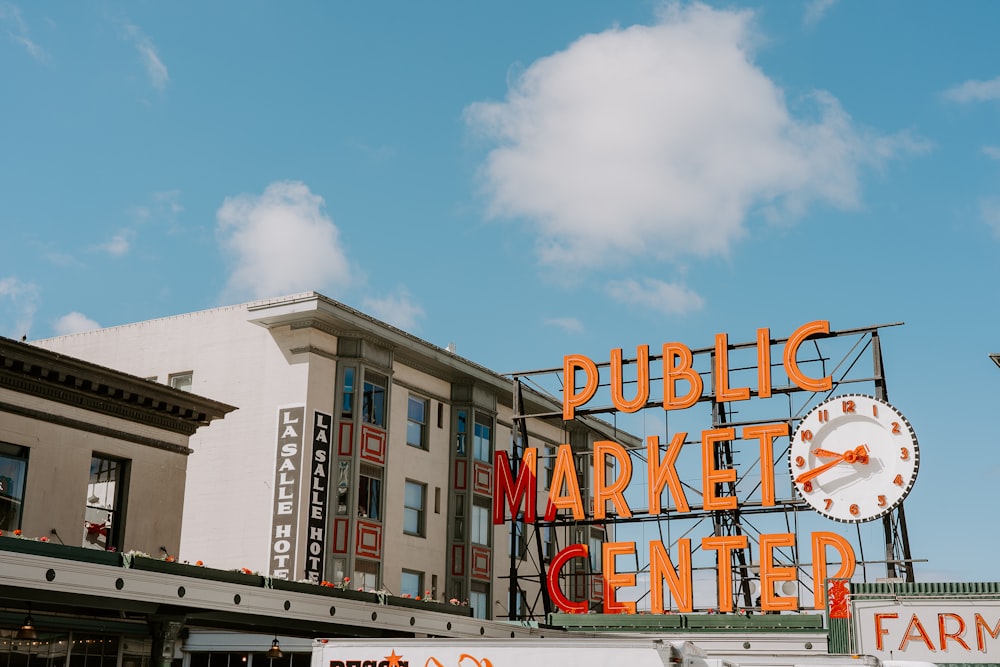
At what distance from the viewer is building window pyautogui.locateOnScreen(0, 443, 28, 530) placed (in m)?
29.5

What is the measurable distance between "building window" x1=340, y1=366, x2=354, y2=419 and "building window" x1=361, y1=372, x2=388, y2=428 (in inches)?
25.5

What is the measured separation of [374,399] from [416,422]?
333 cm

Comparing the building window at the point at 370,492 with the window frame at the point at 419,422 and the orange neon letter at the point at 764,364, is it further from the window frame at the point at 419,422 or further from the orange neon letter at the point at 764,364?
the orange neon letter at the point at 764,364

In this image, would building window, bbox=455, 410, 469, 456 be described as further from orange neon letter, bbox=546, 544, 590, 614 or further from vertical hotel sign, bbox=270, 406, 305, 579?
vertical hotel sign, bbox=270, 406, 305, 579

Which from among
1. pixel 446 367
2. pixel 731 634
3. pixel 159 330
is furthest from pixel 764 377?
pixel 159 330

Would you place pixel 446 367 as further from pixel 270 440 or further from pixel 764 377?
pixel 764 377

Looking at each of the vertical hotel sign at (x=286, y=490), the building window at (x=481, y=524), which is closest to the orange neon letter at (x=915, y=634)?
the vertical hotel sign at (x=286, y=490)

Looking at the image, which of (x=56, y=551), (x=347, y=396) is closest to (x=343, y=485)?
(x=347, y=396)

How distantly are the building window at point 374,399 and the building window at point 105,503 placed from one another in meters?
12.4

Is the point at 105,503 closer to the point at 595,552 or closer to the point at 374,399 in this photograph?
the point at 374,399

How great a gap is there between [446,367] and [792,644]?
1832cm

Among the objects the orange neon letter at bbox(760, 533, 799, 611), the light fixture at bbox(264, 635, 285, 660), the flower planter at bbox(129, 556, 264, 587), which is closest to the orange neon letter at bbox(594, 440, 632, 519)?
the orange neon letter at bbox(760, 533, 799, 611)

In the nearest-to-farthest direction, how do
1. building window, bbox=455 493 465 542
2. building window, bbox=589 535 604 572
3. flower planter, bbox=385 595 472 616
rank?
flower planter, bbox=385 595 472 616 < building window, bbox=455 493 465 542 < building window, bbox=589 535 604 572

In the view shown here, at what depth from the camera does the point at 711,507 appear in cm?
4134
